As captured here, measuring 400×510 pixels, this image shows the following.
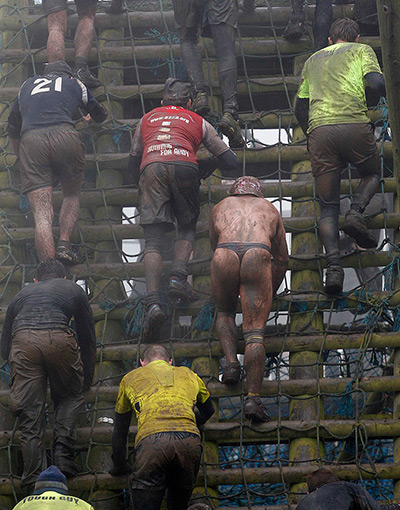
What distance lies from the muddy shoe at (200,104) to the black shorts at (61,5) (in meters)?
1.57

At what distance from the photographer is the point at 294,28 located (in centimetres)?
962

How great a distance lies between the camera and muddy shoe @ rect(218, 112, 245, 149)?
28.7 ft

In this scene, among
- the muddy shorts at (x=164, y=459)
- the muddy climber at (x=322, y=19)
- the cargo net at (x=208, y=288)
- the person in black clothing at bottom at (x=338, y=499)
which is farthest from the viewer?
the muddy climber at (x=322, y=19)

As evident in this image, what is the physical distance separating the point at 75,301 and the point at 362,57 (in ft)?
10.5

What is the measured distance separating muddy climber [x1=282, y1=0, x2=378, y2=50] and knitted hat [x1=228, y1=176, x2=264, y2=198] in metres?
1.98

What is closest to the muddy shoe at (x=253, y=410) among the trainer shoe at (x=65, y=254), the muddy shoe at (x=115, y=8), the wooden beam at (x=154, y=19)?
the trainer shoe at (x=65, y=254)

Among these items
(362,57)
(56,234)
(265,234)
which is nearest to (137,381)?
(265,234)

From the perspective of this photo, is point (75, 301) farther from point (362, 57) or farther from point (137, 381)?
point (362, 57)

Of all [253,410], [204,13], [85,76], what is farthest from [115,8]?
[253,410]

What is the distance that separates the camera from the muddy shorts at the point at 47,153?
837cm

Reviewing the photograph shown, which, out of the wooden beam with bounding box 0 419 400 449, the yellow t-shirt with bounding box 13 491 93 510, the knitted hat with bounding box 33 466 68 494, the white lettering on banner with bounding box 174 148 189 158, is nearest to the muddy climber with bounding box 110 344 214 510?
the wooden beam with bounding box 0 419 400 449

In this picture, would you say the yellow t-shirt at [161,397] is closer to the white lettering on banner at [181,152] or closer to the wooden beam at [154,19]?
the white lettering on banner at [181,152]

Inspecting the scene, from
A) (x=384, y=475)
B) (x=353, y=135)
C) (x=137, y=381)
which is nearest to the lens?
(x=137, y=381)

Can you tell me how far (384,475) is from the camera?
7148 mm
